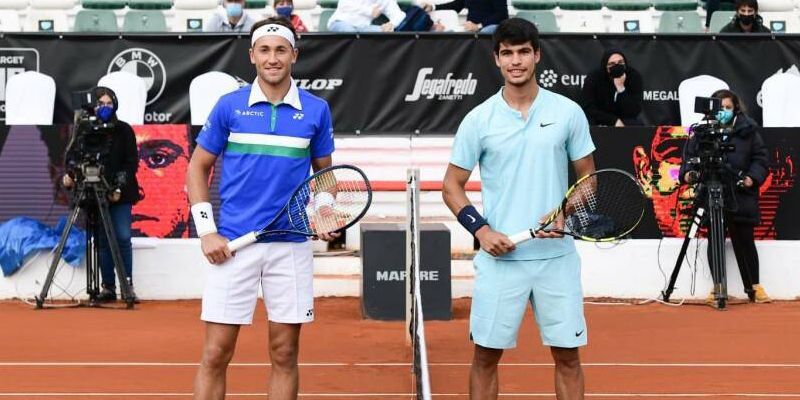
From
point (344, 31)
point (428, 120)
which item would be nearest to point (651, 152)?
point (428, 120)

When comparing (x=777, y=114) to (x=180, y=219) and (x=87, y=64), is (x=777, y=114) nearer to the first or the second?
(x=180, y=219)

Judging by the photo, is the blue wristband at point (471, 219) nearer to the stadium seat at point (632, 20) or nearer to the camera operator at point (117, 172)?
the camera operator at point (117, 172)

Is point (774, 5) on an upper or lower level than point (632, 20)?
upper

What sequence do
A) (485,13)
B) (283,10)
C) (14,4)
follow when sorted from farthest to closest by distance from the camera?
1. (14,4)
2. (485,13)
3. (283,10)

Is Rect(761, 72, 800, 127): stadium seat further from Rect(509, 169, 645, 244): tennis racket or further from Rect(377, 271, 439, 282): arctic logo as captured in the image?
Rect(509, 169, 645, 244): tennis racket

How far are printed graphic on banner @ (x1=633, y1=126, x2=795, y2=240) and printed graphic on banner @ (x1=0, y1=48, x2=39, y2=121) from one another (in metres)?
6.50

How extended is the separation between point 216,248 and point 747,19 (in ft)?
37.2

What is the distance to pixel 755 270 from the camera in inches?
544

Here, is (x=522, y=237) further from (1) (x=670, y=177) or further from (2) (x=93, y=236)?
(1) (x=670, y=177)

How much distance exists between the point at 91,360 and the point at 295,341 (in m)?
4.06

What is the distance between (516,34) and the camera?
6.06 m

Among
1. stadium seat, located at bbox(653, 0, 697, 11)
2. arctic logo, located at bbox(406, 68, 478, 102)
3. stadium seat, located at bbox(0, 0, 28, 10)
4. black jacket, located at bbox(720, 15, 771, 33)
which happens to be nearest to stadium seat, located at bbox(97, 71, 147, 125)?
arctic logo, located at bbox(406, 68, 478, 102)

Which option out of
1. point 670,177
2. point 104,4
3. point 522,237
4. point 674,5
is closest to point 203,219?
point 522,237

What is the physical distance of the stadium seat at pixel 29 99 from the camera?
15.0 metres
